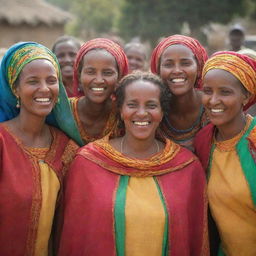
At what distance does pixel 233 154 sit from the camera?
128 inches

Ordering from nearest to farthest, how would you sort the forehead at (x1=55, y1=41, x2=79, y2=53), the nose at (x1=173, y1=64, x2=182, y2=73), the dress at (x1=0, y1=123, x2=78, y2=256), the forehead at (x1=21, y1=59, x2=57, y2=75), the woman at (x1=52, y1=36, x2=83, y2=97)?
the dress at (x1=0, y1=123, x2=78, y2=256) → the forehead at (x1=21, y1=59, x2=57, y2=75) → the nose at (x1=173, y1=64, x2=182, y2=73) → the woman at (x1=52, y1=36, x2=83, y2=97) → the forehead at (x1=55, y1=41, x2=79, y2=53)

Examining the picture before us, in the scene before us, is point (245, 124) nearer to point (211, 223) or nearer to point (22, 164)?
point (211, 223)

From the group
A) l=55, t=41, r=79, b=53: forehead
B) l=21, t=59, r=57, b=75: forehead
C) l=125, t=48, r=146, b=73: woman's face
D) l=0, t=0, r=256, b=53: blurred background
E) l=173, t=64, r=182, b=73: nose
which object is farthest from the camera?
l=0, t=0, r=256, b=53: blurred background

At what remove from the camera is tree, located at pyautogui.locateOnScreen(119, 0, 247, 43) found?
22.6 meters

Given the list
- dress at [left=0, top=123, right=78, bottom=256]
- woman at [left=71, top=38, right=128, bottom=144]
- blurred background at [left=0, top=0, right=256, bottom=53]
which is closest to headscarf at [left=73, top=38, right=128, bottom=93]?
woman at [left=71, top=38, right=128, bottom=144]

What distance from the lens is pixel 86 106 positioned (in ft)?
12.8

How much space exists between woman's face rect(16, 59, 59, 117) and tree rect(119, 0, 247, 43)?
20326mm

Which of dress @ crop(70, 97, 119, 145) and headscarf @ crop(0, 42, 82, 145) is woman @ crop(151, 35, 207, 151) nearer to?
dress @ crop(70, 97, 119, 145)

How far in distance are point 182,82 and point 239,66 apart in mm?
646

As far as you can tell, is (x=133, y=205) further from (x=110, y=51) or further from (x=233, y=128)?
(x=110, y=51)

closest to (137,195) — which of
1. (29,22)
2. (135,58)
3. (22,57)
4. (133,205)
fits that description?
(133,205)

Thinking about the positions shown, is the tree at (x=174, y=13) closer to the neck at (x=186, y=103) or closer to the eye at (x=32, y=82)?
the neck at (x=186, y=103)

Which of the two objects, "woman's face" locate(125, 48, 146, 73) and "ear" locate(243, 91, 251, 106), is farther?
"woman's face" locate(125, 48, 146, 73)

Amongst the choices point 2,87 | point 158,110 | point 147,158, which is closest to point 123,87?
point 158,110
